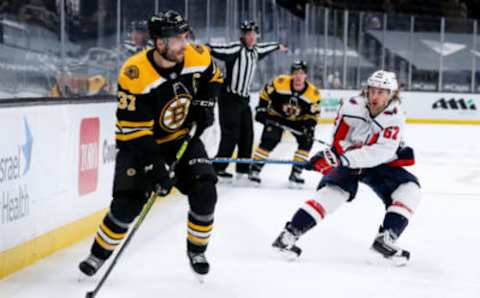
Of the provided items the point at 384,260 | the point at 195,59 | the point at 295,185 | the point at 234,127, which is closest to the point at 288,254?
the point at 384,260

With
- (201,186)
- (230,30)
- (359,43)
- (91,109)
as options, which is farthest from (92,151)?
(359,43)

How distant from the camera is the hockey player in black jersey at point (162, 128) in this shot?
349cm

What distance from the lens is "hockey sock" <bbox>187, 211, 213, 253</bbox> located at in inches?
146

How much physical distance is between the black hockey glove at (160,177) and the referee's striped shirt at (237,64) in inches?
162

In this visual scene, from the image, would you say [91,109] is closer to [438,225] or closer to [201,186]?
[201,186]

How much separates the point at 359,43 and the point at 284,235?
13499 millimetres

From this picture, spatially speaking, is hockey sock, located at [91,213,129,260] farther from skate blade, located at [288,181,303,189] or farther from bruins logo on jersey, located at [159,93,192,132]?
skate blade, located at [288,181,303,189]

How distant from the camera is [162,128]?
3.66 m

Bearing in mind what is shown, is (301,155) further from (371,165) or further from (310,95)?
(371,165)

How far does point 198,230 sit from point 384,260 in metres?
1.10

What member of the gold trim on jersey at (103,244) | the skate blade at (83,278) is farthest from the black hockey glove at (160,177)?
the skate blade at (83,278)

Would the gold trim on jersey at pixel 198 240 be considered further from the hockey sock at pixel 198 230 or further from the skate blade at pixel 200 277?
the skate blade at pixel 200 277

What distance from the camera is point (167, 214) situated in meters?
5.69

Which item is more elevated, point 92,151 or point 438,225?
point 92,151
